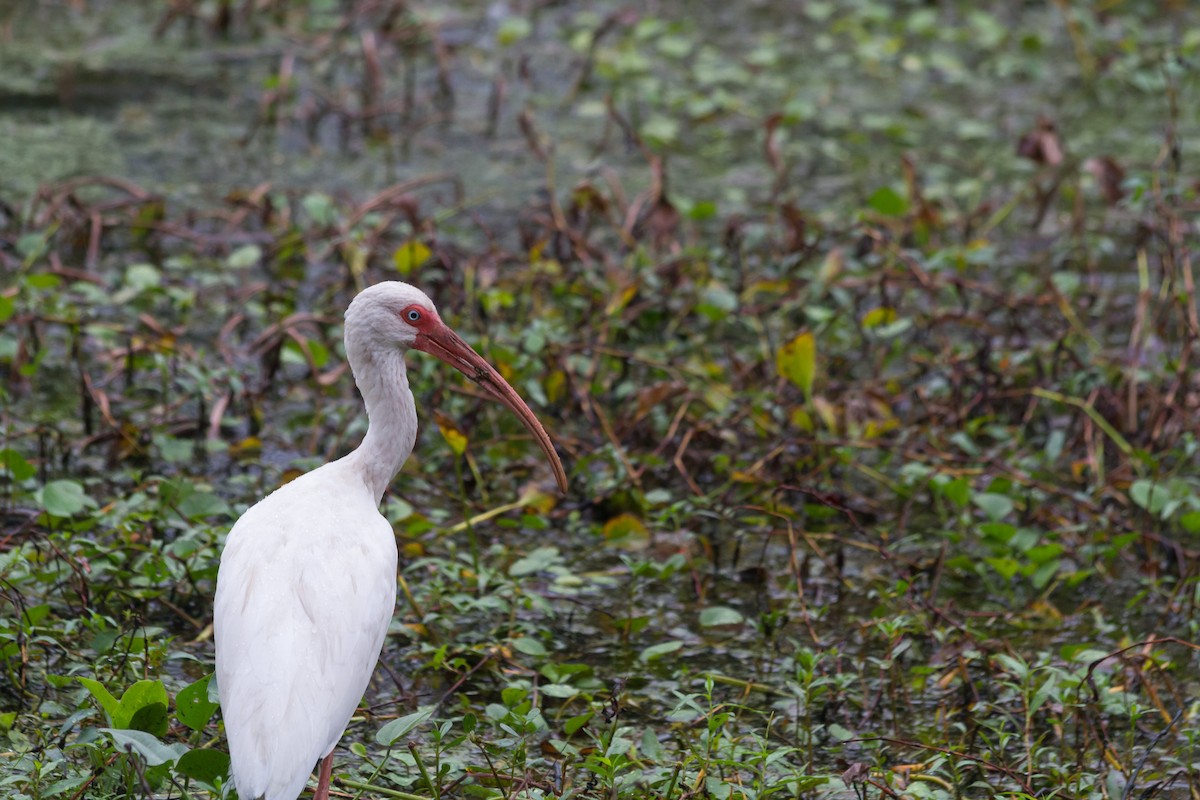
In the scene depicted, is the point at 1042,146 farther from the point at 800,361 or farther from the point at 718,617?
the point at 718,617

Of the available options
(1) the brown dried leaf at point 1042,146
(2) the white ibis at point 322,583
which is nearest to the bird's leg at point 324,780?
(2) the white ibis at point 322,583

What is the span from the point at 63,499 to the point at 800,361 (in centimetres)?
228

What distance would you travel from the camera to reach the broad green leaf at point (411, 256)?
5.55 meters

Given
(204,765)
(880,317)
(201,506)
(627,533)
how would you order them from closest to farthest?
(204,765) < (201,506) < (627,533) < (880,317)

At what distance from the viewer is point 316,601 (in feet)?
10.7

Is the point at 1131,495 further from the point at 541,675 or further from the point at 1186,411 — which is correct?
the point at 541,675

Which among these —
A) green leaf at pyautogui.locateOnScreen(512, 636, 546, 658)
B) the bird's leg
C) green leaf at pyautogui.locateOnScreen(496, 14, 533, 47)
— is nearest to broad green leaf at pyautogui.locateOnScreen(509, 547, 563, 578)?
green leaf at pyautogui.locateOnScreen(512, 636, 546, 658)

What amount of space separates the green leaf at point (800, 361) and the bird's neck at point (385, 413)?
1630 millimetres

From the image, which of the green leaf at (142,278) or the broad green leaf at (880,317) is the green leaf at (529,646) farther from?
the green leaf at (142,278)

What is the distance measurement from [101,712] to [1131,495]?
3.03m

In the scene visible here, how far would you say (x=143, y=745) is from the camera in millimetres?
3014

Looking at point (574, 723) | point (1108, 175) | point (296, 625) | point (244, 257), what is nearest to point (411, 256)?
point (244, 257)

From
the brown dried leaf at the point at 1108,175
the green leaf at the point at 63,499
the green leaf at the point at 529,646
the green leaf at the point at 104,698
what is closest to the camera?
the green leaf at the point at 104,698

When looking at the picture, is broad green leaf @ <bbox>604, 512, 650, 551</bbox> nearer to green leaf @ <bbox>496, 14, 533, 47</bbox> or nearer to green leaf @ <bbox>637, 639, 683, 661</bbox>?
green leaf @ <bbox>637, 639, 683, 661</bbox>
